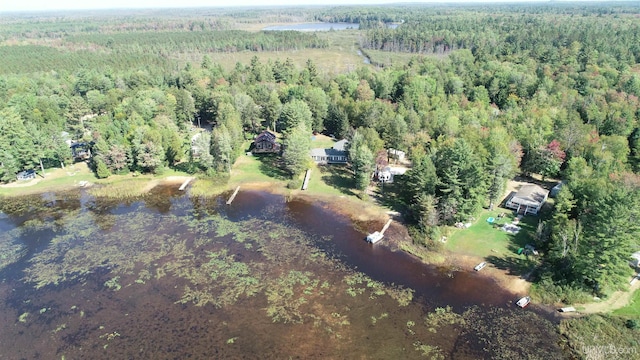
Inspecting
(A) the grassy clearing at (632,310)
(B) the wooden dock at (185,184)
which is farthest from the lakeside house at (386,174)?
(A) the grassy clearing at (632,310)

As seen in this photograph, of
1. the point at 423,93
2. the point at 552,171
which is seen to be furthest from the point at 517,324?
the point at 423,93

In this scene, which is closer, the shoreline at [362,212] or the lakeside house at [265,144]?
the shoreline at [362,212]

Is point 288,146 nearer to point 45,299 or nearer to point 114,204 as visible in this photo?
point 114,204

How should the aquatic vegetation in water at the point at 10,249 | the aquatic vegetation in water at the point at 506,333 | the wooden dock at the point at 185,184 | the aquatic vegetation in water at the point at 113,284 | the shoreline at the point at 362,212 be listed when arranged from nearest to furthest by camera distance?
1. the aquatic vegetation in water at the point at 506,333
2. the aquatic vegetation in water at the point at 113,284
3. the shoreline at the point at 362,212
4. the aquatic vegetation in water at the point at 10,249
5. the wooden dock at the point at 185,184

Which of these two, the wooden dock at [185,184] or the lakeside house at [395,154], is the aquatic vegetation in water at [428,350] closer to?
the lakeside house at [395,154]

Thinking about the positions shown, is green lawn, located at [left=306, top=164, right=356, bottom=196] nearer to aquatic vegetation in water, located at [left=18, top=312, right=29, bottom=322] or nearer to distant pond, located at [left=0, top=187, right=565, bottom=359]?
distant pond, located at [left=0, top=187, right=565, bottom=359]

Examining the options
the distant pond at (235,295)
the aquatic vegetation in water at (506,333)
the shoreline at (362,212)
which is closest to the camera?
the aquatic vegetation in water at (506,333)

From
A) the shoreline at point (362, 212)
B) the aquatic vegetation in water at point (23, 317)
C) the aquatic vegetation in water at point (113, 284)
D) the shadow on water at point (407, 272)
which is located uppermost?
the shoreline at point (362, 212)

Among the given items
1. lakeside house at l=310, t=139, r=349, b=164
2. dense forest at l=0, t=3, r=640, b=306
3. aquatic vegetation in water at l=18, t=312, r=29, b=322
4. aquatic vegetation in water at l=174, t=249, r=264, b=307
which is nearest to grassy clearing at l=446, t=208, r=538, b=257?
dense forest at l=0, t=3, r=640, b=306
